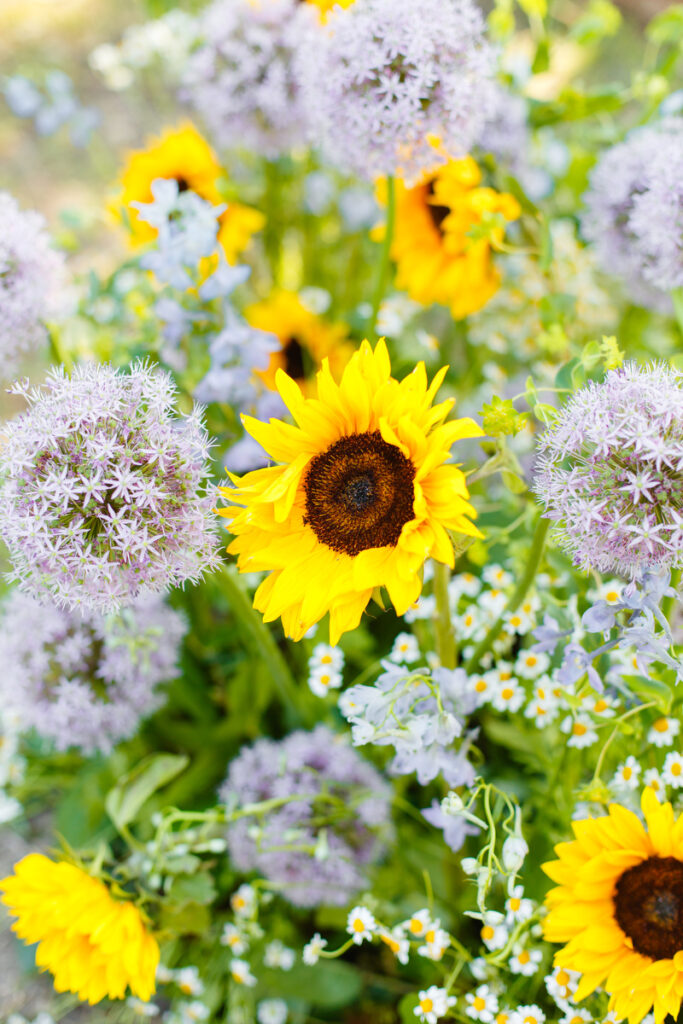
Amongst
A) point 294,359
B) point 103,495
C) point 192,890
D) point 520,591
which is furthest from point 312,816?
point 294,359

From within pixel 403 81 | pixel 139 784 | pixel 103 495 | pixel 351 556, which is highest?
pixel 403 81

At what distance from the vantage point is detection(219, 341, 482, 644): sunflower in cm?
58

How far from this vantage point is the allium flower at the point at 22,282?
0.82 metres

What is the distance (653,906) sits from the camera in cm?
67

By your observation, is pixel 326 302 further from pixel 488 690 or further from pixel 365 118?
pixel 488 690

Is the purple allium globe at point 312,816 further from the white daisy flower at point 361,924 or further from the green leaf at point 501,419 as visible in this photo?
the green leaf at point 501,419

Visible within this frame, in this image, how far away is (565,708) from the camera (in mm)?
813

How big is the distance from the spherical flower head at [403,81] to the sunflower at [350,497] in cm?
33

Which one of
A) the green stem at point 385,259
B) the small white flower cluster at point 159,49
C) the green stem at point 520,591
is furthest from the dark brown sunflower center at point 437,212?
the green stem at point 520,591

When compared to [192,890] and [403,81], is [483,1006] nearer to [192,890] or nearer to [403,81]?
[192,890]

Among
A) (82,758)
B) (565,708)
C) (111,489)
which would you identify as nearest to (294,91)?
(111,489)

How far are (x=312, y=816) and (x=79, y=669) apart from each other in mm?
319

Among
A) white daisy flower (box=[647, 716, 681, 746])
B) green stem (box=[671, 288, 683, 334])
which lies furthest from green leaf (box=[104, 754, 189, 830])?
green stem (box=[671, 288, 683, 334])

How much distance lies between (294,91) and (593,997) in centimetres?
111
